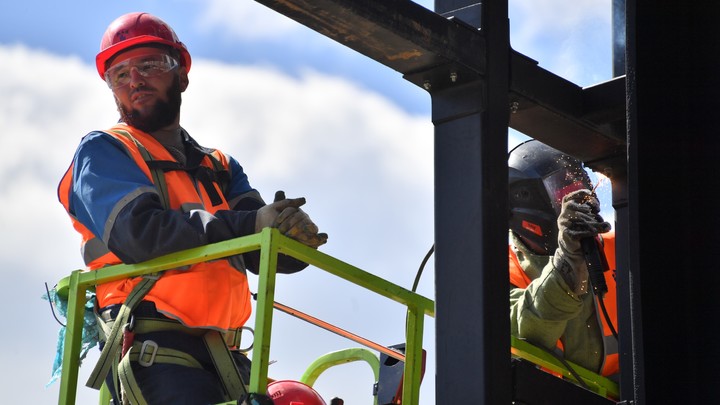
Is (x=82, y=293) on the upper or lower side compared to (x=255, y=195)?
lower

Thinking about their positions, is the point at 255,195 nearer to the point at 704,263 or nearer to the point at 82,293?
the point at 82,293

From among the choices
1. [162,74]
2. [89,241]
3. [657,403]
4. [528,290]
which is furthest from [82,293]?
[528,290]

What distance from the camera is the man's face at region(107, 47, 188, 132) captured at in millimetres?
5480

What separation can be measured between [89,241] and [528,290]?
251 cm

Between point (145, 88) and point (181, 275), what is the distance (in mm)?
1090

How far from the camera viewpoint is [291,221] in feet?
14.8

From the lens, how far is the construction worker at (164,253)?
457 centimetres

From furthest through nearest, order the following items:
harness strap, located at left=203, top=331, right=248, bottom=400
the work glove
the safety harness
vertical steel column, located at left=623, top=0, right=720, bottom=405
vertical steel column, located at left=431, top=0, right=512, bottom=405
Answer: harness strap, located at left=203, top=331, right=248, bottom=400 < the safety harness < the work glove < vertical steel column, located at left=431, top=0, right=512, bottom=405 < vertical steel column, located at left=623, top=0, right=720, bottom=405

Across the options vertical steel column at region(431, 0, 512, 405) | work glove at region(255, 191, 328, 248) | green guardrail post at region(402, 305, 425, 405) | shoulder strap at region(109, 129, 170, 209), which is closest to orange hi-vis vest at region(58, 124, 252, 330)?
shoulder strap at region(109, 129, 170, 209)

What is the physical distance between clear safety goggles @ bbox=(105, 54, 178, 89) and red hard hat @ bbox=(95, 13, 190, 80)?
54 millimetres

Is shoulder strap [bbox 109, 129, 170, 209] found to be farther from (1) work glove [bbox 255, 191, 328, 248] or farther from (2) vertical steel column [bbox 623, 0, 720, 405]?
(2) vertical steel column [bbox 623, 0, 720, 405]

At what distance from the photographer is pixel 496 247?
4215mm

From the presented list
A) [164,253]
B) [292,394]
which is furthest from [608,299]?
[164,253]

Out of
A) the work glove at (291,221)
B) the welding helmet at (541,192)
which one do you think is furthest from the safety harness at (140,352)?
the welding helmet at (541,192)
